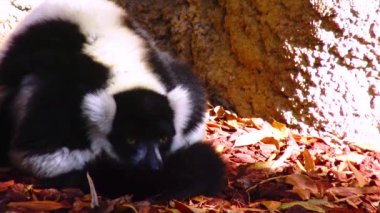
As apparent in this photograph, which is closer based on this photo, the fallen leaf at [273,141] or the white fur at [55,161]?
the white fur at [55,161]

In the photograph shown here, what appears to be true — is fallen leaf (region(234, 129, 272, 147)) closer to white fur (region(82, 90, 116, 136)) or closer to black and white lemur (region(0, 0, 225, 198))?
black and white lemur (region(0, 0, 225, 198))

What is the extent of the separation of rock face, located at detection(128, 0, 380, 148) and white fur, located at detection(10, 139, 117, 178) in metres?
Result: 1.69

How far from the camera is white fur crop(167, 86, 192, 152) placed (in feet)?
11.9

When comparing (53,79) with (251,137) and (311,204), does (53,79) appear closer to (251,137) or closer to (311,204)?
(311,204)

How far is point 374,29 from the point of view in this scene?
4.41 m

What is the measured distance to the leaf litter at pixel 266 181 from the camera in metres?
3.12

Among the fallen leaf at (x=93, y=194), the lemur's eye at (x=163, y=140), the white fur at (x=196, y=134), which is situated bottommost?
the fallen leaf at (x=93, y=194)

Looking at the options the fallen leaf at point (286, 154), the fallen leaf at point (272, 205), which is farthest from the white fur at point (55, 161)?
the fallen leaf at point (286, 154)

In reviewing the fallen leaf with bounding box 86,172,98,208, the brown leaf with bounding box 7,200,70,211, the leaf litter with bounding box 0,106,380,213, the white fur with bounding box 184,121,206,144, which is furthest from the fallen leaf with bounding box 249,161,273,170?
the brown leaf with bounding box 7,200,70,211

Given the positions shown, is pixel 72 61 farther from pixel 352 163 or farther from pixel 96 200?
pixel 352 163

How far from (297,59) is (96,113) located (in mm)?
1654

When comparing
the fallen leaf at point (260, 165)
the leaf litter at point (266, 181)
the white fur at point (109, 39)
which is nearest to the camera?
Answer: the leaf litter at point (266, 181)

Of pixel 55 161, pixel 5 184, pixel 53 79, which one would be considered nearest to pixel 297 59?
pixel 53 79

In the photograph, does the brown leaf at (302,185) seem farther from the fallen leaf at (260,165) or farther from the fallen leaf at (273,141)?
the fallen leaf at (273,141)
